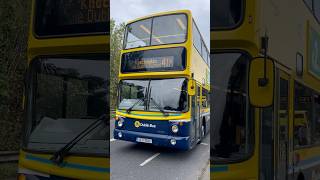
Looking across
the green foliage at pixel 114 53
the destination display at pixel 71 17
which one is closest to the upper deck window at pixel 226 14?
the green foliage at pixel 114 53

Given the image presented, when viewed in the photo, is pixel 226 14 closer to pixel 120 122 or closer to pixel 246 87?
pixel 246 87

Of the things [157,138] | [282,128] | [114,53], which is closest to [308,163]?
[282,128]

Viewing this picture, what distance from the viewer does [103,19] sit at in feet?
9.07

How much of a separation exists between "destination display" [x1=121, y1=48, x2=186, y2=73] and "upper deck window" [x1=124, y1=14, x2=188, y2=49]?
69mm

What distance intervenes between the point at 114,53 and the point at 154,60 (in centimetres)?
31

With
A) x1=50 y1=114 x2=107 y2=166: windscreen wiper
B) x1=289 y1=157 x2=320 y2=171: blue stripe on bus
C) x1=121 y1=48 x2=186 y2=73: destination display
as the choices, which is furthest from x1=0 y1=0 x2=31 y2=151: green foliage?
x1=289 y1=157 x2=320 y2=171: blue stripe on bus

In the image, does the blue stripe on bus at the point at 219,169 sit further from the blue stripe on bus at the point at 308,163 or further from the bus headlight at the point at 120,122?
the blue stripe on bus at the point at 308,163

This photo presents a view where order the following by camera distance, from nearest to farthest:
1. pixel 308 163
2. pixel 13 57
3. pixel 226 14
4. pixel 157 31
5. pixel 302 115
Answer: pixel 157 31
pixel 226 14
pixel 13 57
pixel 302 115
pixel 308 163

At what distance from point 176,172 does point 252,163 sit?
2.62 feet

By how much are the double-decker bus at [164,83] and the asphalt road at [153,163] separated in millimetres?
92

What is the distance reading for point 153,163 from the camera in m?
2.48

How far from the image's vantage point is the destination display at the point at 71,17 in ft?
9.09

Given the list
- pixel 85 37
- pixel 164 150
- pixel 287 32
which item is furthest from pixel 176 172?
pixel 287 32

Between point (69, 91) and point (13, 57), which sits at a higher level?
point (13, 57)
